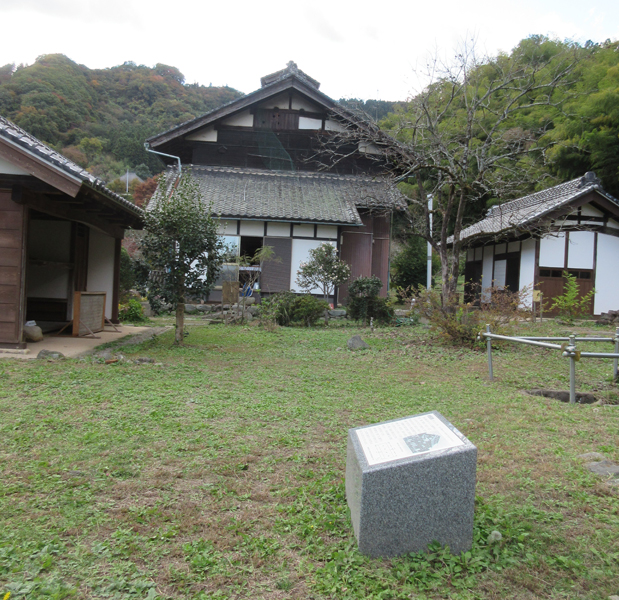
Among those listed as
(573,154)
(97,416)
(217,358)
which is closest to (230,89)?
(573,154)

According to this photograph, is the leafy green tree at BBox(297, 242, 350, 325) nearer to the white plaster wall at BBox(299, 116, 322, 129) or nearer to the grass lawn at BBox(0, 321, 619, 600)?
the white plaster wall at BBox(299, 116, 322, 129)

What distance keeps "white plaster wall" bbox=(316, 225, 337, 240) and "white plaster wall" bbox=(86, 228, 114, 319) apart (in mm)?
6976

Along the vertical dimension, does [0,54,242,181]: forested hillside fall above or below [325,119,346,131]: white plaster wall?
above

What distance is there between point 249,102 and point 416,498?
17.5m

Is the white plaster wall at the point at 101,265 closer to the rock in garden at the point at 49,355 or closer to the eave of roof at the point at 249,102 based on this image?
the rock in garden at the point at 49,355

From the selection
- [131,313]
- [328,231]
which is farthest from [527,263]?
[131,313]

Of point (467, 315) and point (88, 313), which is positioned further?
point (88, 313)

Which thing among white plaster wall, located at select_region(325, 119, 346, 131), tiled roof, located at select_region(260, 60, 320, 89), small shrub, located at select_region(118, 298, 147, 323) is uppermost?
tiled roof, located at select_region(260, 60, 320, 89)

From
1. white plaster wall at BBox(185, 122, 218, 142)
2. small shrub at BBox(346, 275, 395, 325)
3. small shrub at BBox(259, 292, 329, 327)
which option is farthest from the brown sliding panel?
white plaster wall at BBox(185, 122, 218, 142)

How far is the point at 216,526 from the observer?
2.96 m

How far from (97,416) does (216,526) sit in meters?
2.53

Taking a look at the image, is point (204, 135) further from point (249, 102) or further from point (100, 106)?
point (100, 106)

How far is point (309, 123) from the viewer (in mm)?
18500

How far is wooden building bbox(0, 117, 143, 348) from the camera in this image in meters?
7.48
